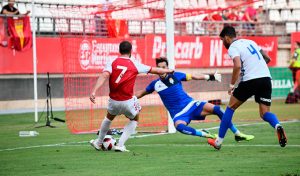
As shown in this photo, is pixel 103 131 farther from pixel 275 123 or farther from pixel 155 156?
pixel 275 123

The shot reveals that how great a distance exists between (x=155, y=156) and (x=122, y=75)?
1770 mm

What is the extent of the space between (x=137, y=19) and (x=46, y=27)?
11.4 ft

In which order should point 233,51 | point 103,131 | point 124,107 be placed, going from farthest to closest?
point 103,131
point 124,107
point 233,51

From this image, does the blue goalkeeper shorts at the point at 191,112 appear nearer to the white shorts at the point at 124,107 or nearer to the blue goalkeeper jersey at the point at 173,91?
the blue goalkeeper jersey at the point at 173,91

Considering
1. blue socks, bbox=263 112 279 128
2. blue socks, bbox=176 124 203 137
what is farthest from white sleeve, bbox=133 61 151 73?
blue socks, bbox=263 112 279 128

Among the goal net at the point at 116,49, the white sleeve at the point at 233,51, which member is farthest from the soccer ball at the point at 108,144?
the goal net at the point at 116,49

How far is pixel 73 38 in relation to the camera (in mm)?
20594

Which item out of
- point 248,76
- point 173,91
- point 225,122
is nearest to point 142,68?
point 173,91

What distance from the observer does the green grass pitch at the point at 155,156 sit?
421 inches

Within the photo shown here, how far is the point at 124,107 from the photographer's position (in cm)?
1388

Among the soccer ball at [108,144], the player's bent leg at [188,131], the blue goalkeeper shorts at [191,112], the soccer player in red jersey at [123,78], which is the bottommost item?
the soccer ball at [108,144]

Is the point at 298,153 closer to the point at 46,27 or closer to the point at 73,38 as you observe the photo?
the point at 73,38

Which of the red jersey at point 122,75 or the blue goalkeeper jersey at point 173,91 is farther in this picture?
the blue goalkeeper jersey at point 173,91

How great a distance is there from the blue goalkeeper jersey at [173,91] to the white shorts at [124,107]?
1077 mm
